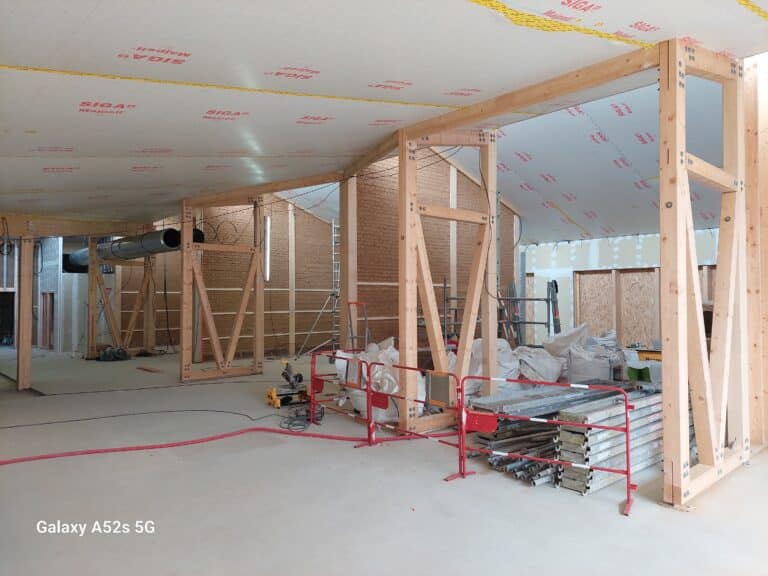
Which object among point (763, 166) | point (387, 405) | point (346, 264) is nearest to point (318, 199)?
point (346, 264)

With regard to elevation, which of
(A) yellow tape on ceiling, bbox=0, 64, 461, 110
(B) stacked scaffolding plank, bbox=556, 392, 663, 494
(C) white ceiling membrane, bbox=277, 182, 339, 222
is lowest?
(B) stacked scaffolding plank, bbox=556, 392, 663, 494

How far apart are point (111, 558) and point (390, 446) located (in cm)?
269

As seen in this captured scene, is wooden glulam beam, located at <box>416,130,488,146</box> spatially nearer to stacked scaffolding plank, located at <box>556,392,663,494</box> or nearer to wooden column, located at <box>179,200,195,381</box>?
stacked scaffolding plank, located at <box>556,392,663,494</box>

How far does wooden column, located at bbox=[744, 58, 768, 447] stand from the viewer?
188 inches

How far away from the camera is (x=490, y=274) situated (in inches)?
237

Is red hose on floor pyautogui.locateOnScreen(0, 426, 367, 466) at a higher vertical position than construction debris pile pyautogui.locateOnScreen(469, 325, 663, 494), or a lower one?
lower

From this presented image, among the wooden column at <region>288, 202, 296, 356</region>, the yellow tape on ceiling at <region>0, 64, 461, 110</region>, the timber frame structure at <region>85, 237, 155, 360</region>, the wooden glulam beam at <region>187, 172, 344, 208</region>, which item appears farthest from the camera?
the wooden column at <region>288, 202, 296, 356</region>

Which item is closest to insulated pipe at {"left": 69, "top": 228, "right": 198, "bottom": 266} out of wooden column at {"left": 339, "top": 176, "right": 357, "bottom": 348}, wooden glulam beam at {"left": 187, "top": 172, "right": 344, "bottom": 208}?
wooden glulam beam at {"left": 187, "top": 172, "right": 344, "bottom": 208}

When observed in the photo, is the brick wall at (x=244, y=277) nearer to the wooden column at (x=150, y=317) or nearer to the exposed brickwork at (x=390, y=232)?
the wooden column at (x=150, y=317)

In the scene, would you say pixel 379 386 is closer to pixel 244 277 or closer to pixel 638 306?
pixel 244 277

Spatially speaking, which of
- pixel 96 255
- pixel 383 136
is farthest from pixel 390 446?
pixel 96 255

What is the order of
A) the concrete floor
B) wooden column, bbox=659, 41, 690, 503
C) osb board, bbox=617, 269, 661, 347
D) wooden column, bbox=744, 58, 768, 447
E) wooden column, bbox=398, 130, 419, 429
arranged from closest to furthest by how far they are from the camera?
the concrete floor, wooden column, bbox=659, 41, 690, 503, wooden column, bbox=744, 58, 768, 447, wooden column, bbox=398, 130, 419, 429, osb board, bbox=617, 269, 661, 347

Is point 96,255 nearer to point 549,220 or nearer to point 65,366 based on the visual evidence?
point 65,366

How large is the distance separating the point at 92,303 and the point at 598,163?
37.9ft
